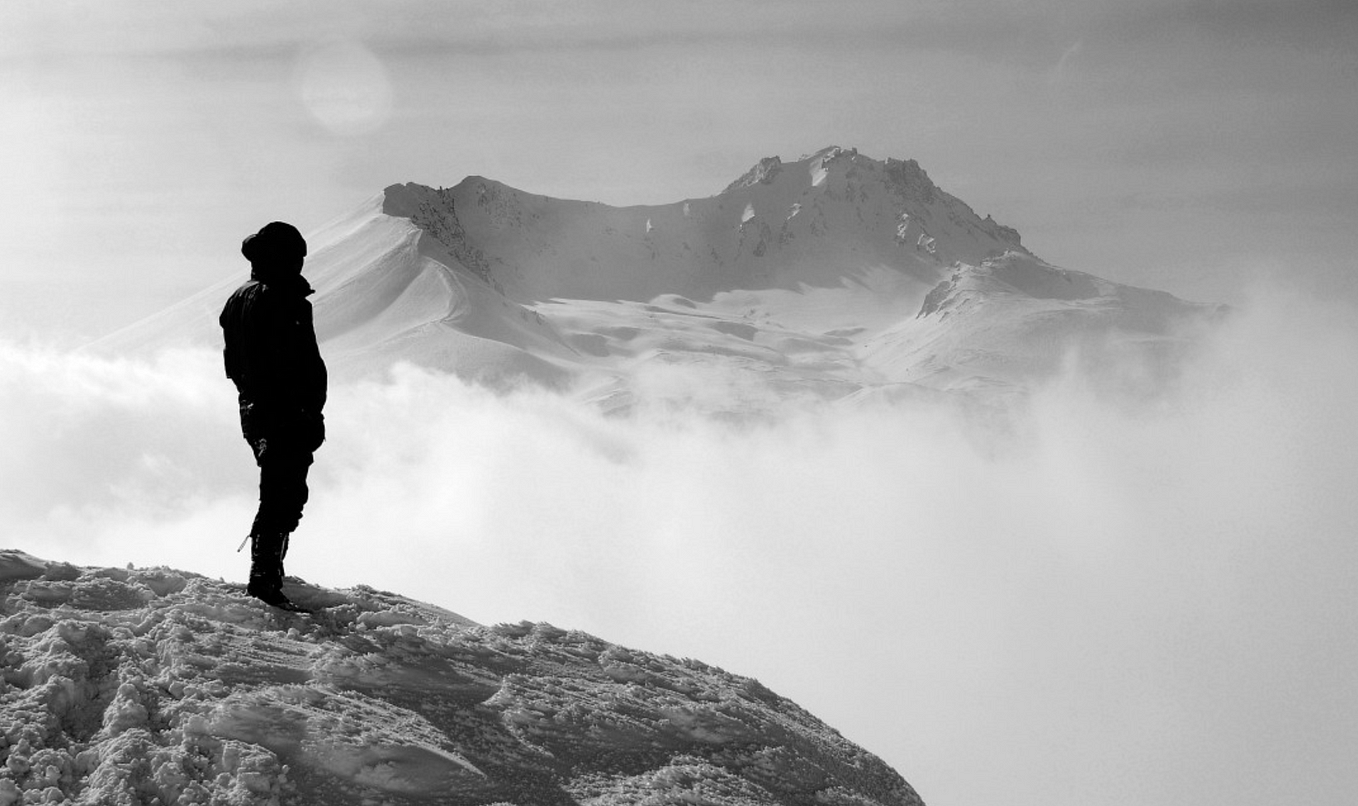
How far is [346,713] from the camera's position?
604cm

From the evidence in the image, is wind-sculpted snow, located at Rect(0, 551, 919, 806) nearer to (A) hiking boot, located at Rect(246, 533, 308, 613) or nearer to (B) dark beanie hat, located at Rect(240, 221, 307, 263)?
(A) hiking boot, located at Rect(246, 533, 308, 613)

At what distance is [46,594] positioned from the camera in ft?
22.2

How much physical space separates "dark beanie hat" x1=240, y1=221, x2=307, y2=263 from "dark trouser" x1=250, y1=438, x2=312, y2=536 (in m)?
1.30

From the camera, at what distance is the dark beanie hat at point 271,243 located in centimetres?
761

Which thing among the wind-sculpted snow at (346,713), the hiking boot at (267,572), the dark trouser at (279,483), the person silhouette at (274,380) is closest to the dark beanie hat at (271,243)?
the person silhouette at (274,380)

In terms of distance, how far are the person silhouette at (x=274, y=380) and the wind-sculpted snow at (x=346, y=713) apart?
443 mm

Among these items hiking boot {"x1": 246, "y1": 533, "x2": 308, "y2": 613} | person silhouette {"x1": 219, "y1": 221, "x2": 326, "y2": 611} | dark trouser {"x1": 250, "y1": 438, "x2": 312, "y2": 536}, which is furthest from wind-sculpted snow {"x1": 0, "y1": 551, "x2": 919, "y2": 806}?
dark trouser {"x1": 250, "y1": 438, "x2": 312, "y2": 536}

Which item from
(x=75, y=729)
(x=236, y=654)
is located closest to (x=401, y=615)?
(x=236, y=654)

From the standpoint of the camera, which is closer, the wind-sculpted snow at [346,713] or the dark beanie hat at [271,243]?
the wind-sculpted snow at [346,713]

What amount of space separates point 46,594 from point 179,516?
163634 millimetres

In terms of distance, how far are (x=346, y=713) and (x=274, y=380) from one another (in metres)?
2.60

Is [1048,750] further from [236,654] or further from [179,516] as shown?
[236,654]

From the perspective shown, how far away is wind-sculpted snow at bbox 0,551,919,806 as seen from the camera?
532cm

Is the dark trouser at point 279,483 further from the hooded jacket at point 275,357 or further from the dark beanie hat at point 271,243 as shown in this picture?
the dark beanie hat at point 271,243
